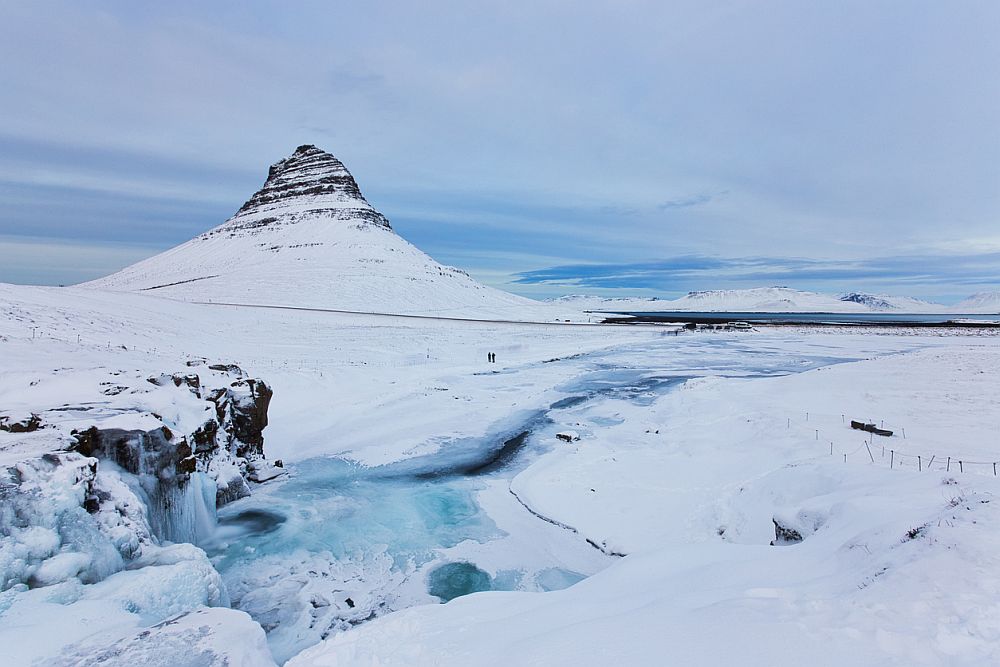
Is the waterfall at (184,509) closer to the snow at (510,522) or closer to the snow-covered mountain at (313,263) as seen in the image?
the snow at (510,522)

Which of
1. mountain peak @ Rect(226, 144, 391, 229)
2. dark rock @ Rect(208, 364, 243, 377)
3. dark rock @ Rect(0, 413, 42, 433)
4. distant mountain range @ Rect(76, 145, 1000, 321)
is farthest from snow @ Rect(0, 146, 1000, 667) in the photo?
mountain peak @ Rect(226, 144, 391, 229)

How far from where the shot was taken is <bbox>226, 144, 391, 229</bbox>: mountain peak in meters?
138

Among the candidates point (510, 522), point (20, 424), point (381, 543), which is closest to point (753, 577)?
point (510, 522)

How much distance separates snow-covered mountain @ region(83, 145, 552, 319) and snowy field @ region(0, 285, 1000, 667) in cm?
6078

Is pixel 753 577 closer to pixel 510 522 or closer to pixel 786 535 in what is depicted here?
pixel 786 535

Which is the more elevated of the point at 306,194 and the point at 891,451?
the point at 306,194

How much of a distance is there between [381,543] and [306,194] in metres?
160

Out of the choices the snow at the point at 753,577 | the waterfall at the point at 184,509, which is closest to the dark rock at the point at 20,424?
the waterfall at the point at 184,509

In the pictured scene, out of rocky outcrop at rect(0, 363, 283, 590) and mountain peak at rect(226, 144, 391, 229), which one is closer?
rocky outcrop at rect(0, 363, 283, 590)

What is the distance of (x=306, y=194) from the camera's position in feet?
494

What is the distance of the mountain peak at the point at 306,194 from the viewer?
138125 millimetres

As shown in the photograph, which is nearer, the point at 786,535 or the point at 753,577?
the point at 753,577

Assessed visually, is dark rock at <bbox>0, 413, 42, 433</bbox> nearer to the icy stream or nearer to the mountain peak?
the icy stream

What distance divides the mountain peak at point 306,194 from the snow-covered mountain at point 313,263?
39 centimetres
